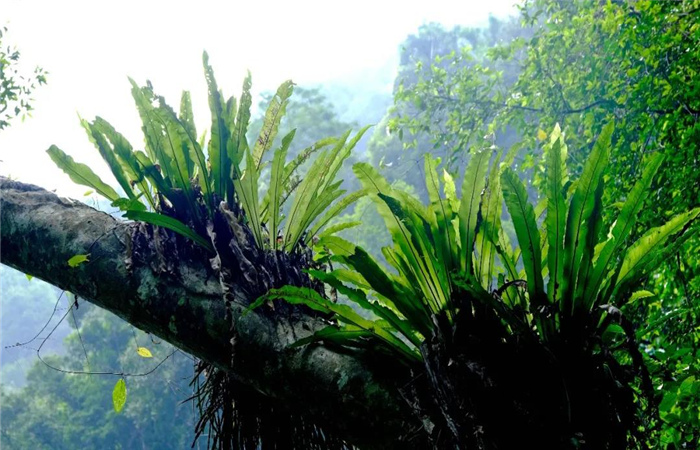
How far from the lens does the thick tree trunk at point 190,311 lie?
100cm

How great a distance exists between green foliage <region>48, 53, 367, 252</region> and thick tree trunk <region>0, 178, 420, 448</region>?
0.13 meters

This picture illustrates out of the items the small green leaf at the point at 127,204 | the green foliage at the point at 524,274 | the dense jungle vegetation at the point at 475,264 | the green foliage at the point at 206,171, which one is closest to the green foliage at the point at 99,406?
the green foliage at the point at 206,171

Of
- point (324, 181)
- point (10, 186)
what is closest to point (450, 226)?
point (324, 181)

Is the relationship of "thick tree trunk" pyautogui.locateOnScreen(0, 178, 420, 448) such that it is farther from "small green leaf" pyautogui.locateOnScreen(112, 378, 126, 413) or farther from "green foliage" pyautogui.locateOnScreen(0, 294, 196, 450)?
"green foliage" pyautogui.locateOnScreen(0, 294, 196, 450)

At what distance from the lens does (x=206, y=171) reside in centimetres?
153

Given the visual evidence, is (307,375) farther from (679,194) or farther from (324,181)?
(679,194)

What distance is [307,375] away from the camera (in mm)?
1050

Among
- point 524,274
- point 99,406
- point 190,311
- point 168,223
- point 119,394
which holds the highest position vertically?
point 524,274

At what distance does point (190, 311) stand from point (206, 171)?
0.50 meters

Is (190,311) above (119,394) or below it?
above

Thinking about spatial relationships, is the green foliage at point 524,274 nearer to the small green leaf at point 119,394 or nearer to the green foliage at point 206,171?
the green foliage at point 206,171

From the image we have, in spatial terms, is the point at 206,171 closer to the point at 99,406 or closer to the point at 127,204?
the point at 127,204

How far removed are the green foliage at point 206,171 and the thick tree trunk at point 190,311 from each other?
13 cm

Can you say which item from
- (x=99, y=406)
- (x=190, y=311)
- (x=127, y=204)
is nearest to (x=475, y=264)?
(x=190, y=311)
